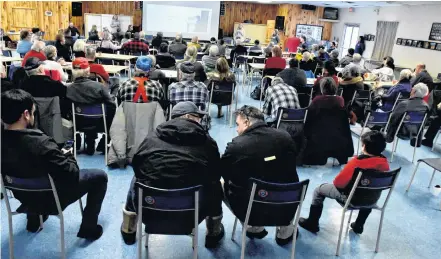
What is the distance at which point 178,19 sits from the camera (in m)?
14.4

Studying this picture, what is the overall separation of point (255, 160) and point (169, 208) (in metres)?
0.62

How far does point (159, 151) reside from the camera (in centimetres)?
214

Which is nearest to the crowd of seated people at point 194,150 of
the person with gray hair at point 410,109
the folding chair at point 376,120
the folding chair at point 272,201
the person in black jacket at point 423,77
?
the folding chair at point 272,201

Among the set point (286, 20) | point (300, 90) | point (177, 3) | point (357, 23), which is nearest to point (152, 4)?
point (177, 3)

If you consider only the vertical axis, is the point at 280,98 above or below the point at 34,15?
below

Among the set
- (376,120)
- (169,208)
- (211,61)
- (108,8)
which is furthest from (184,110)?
(108,8)

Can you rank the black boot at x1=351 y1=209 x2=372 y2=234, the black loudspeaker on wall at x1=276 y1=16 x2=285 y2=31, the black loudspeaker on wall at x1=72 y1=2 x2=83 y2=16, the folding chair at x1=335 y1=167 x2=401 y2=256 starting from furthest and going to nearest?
1. the black loudspeaker on wall at x1=276 y1=16 x2=285 y2=31
2. the black loudspeaker on wall at x1=72 y1=2 x2=83 y2=16
3. the black boot at x1=351 y1=209 x2=372 y2=234
4. the folding chair at x1=335 y1=167 x2=401 y2=256

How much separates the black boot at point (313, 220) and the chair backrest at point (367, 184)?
38 cm

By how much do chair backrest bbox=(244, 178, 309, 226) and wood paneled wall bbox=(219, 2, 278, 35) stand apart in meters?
14.6

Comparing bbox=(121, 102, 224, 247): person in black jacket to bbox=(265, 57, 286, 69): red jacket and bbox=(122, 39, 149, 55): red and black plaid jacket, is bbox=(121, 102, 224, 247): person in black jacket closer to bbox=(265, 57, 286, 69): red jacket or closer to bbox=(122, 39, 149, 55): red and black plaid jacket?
bbox=(265, 57, 286, 69): red jacket

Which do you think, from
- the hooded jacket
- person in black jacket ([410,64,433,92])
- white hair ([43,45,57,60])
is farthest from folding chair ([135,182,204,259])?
person in black jacket ([410,64,433,92])

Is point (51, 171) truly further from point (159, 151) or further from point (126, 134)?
point (126, 134)

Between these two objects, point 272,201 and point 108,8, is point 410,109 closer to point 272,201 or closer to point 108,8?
point 272,201

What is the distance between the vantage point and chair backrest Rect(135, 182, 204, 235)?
6.44 feet
